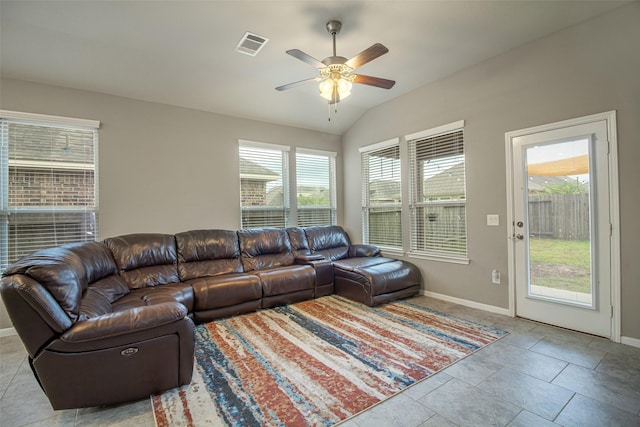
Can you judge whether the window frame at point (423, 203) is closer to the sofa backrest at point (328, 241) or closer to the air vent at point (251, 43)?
the sofa backrest at point (328, 241)

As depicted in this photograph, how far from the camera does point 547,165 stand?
3174mm

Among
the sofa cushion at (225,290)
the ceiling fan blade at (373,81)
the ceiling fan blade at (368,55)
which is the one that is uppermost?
the ceiling fan blade at (368,55)

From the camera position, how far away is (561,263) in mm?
3107

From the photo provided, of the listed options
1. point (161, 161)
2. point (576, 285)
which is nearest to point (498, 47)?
point (576, 285)

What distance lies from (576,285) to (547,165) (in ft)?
4.25

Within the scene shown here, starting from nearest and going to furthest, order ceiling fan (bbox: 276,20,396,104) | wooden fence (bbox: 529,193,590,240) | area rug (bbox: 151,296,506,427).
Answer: area rug (bbox: 151,296,506,427) < ceiling fan (bbox: 276,20,396,104) < wooden fence (bbox: 529,193,590,240)

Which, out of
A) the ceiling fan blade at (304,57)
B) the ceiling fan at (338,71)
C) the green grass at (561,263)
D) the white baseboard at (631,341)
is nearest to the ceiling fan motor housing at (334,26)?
the ceiling fan at (338,71)

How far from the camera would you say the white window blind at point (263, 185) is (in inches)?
191

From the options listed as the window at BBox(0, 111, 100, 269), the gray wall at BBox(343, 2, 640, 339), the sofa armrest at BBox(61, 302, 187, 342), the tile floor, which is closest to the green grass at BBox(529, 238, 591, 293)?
the gray wall at BBox(343, 2, 640, 339)

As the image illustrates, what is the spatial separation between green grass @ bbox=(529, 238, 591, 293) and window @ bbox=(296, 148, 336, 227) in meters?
3.37

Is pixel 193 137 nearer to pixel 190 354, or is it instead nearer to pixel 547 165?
pixel 190 354

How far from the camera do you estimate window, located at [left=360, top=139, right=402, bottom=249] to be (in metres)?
4.87

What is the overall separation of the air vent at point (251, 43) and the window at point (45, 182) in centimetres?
212

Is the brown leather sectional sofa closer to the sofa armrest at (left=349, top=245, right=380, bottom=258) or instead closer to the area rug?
the sofa armrest at (left=349, top=245, right=380, bottom=258)
